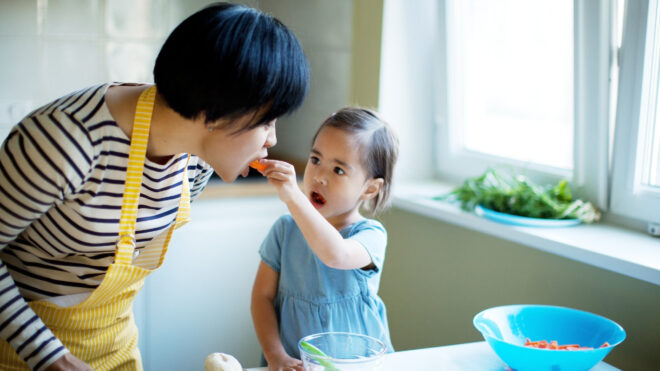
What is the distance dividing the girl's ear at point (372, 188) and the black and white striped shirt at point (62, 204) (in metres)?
0.44

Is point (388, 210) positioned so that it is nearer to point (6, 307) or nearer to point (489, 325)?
point (489, 325)

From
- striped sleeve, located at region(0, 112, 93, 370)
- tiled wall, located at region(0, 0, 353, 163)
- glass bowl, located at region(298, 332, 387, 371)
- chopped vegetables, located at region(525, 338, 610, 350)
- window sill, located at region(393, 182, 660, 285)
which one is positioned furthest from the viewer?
tiled wall, located at region(0, 0, 353, 163)

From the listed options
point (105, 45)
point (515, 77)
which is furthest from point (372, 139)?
A: point (105, 45)

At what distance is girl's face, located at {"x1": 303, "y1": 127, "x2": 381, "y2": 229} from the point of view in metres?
1.33

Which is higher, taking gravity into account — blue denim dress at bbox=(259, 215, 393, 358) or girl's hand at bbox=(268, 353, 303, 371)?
blue denim dress at bbox=(259, 215, 393, 358)

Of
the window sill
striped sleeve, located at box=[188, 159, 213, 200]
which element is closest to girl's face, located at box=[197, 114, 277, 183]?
striped sleeve, located at box=[188, 159, 213, 200]

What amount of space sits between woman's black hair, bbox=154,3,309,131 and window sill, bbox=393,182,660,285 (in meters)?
0.83

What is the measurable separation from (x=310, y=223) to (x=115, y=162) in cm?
36

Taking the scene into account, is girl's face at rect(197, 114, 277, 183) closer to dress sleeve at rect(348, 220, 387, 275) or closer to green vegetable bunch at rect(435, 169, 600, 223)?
dress sleeve at rect(348, 220, 387, 275)

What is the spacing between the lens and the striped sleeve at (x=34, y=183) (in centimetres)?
88

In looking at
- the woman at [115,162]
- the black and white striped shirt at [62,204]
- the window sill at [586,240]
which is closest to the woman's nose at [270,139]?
the woman at [115,162]

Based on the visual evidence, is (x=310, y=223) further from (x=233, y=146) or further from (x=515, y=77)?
(x=515, y=77)

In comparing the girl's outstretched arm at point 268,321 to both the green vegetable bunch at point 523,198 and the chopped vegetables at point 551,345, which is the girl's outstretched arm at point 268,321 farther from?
the green vegetable bunch at point 523,198

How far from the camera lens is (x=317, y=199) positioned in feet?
4.40
